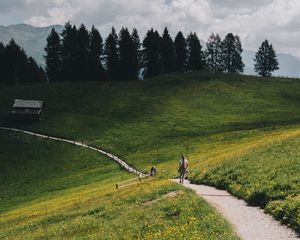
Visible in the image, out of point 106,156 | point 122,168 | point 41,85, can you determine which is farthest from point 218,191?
point 41,85

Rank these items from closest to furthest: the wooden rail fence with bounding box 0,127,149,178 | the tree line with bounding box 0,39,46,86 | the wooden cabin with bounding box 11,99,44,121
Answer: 1. the wooden rail fence with bounding box 0,127,149,178
2. the wooden cabin with bounding box 11,99,44,121
3. the tree line with bounding box 0,39,46,86

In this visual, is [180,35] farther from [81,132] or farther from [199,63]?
[81,132]

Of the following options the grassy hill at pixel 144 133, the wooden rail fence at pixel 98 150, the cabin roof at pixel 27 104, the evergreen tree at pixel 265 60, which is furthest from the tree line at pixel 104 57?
the wooden rail fence at pixel 98 150

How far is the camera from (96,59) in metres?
151

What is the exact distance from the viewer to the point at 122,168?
72188 millimetres

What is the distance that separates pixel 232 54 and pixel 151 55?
33725mm

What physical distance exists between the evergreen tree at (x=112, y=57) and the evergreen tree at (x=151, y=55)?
31.1 feet

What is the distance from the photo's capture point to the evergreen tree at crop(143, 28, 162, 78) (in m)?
151

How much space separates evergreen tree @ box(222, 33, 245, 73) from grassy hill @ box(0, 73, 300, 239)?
24.0 metres

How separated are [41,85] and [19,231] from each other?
358 ft

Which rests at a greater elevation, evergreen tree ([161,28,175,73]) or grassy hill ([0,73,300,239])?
evergreen tree ([161,28,175,73])

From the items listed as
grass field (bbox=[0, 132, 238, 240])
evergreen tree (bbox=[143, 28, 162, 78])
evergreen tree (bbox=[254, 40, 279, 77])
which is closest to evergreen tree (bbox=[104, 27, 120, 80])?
evergreen tree (bbox=[143, 28, 162, 78])

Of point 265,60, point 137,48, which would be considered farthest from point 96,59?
point 265,60

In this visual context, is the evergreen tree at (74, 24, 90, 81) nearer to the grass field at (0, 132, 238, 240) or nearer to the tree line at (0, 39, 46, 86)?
the tree line at (0, 39, 46, 86)
